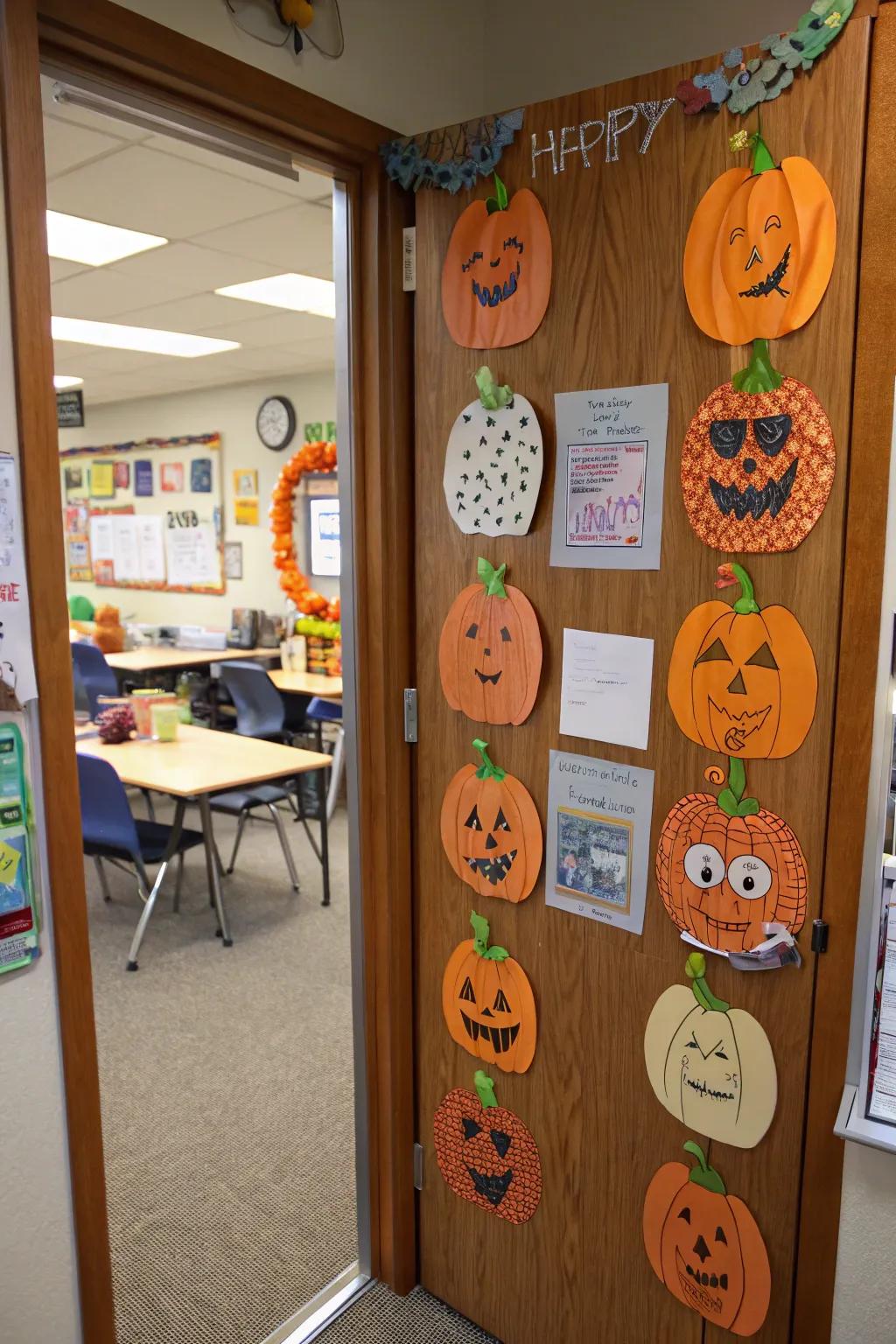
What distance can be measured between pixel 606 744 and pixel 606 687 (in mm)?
97

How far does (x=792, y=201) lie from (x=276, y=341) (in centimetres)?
431

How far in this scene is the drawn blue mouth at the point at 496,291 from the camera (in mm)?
1528

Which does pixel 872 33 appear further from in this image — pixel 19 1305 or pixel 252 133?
pixel 19 1305

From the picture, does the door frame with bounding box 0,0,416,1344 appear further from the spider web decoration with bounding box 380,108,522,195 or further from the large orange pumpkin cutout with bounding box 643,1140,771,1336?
the large orange pumpkin cutout with bounding box 643,1140,771,1336

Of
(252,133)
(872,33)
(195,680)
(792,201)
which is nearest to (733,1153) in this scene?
(792,201)

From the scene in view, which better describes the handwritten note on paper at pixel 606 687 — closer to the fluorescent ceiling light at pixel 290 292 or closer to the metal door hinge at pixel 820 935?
the metal door hinge at pixel 820 935

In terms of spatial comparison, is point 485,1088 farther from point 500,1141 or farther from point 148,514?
point 148,514

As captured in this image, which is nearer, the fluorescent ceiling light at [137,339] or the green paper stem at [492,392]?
the green paper stem at [492,392]

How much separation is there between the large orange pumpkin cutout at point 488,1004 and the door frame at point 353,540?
0.14 meters

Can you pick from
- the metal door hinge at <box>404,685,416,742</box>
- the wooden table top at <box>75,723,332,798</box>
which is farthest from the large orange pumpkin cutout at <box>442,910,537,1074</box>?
the wooden table top at <box>75,723,332,798</box>

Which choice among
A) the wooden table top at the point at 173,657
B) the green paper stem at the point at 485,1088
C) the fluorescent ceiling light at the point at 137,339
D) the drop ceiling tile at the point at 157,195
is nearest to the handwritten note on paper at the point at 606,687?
the green paper stem at the point at 485,1088

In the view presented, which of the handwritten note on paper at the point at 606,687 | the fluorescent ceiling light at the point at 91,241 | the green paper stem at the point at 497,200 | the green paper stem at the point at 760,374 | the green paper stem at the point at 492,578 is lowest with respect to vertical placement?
the handwritten note on paper at the point at 606,687

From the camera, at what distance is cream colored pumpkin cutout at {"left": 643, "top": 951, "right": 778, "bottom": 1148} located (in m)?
1.38

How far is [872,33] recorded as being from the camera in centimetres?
115
